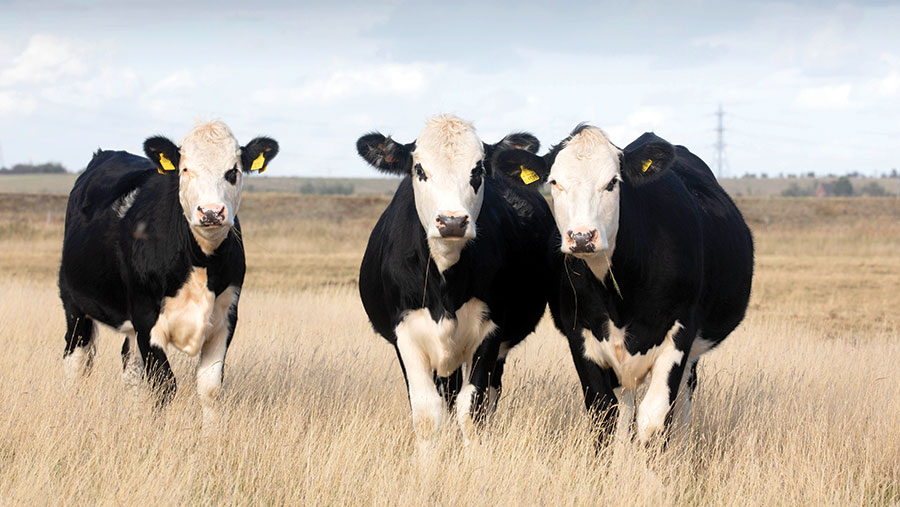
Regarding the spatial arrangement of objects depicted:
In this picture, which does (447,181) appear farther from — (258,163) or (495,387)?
(495,387)

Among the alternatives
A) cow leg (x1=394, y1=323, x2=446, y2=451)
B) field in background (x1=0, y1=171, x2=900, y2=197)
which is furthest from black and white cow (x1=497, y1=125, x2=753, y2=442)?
field in background (x1=0, y1=171, x2=900, y2=197)

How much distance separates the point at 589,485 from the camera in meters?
5.36

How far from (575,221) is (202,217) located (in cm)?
255

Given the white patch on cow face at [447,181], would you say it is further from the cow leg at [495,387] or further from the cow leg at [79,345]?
the cow leg at [79,345]

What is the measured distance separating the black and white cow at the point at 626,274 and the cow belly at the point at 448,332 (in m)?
0.58

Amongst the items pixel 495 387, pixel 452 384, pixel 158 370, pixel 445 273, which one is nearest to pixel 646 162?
pixel 445 273

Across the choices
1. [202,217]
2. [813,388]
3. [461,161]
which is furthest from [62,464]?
[813,388]

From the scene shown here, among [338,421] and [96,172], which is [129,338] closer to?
[96,172]

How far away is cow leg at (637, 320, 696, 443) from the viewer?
6.05 metres

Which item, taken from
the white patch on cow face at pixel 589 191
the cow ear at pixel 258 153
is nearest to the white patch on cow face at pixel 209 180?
the cow ear at pixel 258 153

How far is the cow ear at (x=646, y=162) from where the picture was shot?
609cm

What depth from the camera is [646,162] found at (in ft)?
20.2

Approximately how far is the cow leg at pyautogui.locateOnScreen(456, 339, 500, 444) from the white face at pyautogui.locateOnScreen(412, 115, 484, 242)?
3.00ft

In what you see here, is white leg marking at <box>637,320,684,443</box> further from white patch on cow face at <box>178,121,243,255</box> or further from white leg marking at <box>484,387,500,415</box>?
white patch on cow face at <box>178,121,243,255</box>
